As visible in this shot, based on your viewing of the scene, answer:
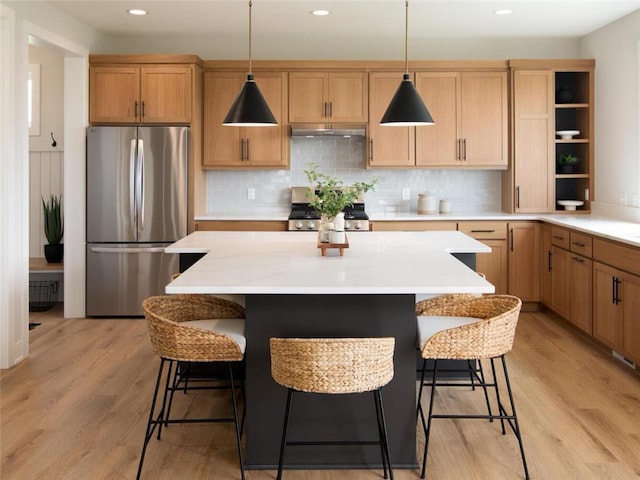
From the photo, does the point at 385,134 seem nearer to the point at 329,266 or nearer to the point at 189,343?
the point at 329,266

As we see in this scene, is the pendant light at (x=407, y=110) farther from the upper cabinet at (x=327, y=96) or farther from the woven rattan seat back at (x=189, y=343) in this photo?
the upper cabinet at (x=327, y=96)

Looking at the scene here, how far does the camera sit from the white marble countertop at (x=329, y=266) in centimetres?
274

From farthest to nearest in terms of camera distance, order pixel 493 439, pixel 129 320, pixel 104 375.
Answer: pixel 129 320
pixel 104 375
pixel 493 439

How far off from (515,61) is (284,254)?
3.74 meters

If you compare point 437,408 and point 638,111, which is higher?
point 638,111

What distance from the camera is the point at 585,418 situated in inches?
143

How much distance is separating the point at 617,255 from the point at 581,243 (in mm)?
696

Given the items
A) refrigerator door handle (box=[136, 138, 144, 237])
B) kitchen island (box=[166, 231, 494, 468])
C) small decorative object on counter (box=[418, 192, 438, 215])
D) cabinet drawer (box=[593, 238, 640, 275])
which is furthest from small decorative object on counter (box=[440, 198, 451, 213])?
kitchen island (box=[166, 231, 494, 468])

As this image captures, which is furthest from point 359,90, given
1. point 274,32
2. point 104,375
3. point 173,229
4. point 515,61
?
point 104,375

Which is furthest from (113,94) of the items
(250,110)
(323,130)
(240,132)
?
(250,110)

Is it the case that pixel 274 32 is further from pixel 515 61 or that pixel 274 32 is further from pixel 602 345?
pixel 602 345

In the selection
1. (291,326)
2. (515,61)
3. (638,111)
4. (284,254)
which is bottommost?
(291,326)

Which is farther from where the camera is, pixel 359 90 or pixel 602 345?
pixel 359 90

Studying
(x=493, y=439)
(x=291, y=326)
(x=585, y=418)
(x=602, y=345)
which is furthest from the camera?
(x=602, y=345)
